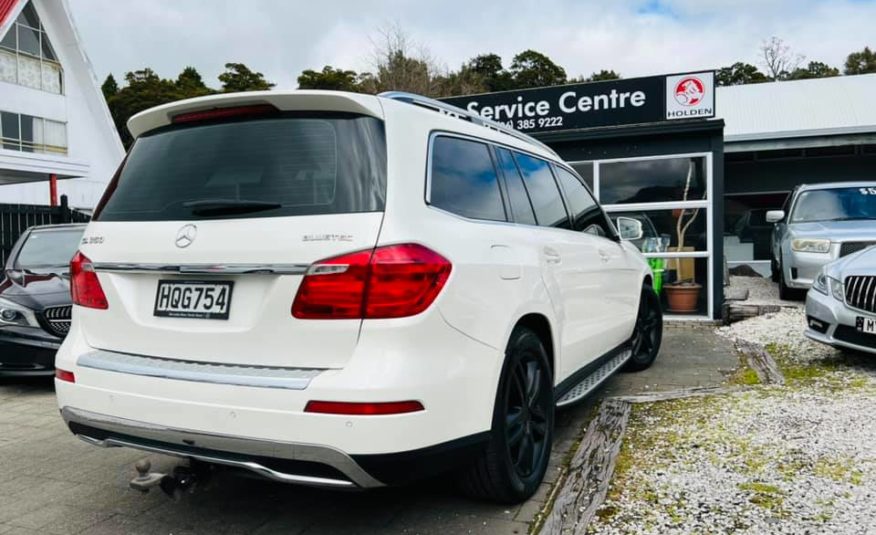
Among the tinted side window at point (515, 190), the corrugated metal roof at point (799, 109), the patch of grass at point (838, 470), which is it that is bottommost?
the patch of grass at point (838, 470)

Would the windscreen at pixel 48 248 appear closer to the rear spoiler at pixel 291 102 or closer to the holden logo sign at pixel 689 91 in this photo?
the rear spoiler at pixel 291 102

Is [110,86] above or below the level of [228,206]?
above

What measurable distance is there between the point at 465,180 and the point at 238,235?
1044 millimetres

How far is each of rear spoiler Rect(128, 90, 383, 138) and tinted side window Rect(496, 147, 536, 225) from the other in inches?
39.6

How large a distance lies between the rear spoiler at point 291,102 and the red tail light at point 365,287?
0.62 metres

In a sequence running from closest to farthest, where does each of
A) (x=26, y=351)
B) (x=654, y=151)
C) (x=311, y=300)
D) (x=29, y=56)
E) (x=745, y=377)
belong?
(x=311, y=300) → (x=745, y=377) → (x=26, y=351) → (x=654, y=151) → (x=29, y=56)

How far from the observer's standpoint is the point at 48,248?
24.0 ft

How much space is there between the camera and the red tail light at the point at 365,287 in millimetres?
2367

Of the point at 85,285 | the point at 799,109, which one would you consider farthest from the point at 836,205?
the point at 799,109

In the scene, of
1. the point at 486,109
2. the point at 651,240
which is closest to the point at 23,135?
the point at 486,109

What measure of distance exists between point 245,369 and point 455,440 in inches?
32.5

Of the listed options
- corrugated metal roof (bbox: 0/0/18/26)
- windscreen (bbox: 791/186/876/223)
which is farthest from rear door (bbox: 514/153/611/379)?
corrugated metal roof (bbox: 0/0/18/26)

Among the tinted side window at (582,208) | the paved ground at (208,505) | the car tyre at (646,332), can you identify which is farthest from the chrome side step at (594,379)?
the tinted side window at (582,208)

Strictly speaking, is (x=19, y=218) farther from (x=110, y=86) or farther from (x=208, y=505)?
(x=110, y=86)
